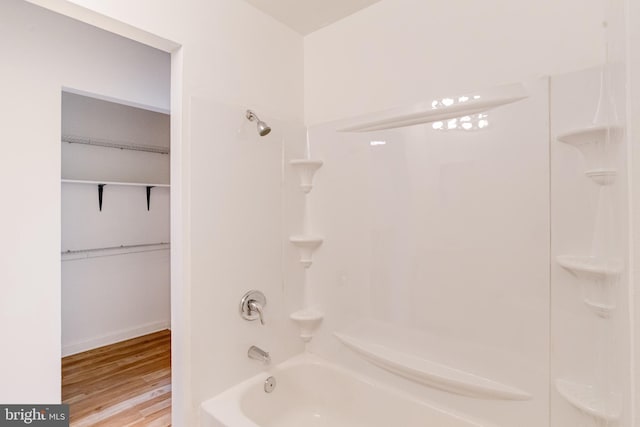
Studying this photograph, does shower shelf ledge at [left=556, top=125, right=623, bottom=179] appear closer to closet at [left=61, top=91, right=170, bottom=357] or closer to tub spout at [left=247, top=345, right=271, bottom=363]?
tub spout at [left=247, top=345, right=271, bottom=363]

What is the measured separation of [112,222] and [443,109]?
347 centimetres

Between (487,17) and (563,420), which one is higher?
(487,17)

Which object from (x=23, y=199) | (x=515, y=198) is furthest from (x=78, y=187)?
(x=515, y=198)

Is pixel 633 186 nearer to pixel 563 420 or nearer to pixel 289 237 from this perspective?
pixel 563 420

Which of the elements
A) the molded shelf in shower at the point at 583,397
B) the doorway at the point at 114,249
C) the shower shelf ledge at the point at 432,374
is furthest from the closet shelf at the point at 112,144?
the molded shelf in shower at the point at 583,397

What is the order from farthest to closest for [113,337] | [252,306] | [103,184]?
[113,337], [103,184], [252,306]

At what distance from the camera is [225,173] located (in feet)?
5.08

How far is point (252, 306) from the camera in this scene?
5.40 ft

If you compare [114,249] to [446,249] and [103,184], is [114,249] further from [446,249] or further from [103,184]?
[446,249]

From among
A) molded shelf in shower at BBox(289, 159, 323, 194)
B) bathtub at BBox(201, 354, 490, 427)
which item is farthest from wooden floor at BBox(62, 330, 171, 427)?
molded shelf in shower at BBox(289, 159, 323, 194)

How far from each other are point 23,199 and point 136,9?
4.74 ft

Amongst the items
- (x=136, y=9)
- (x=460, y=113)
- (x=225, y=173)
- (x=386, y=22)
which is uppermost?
(x=386, y=22)

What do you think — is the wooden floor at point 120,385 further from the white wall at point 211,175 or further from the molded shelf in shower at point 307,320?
the molded shelf in shower at point 307,320

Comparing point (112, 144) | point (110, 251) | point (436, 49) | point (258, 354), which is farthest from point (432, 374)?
point (112, 144)
